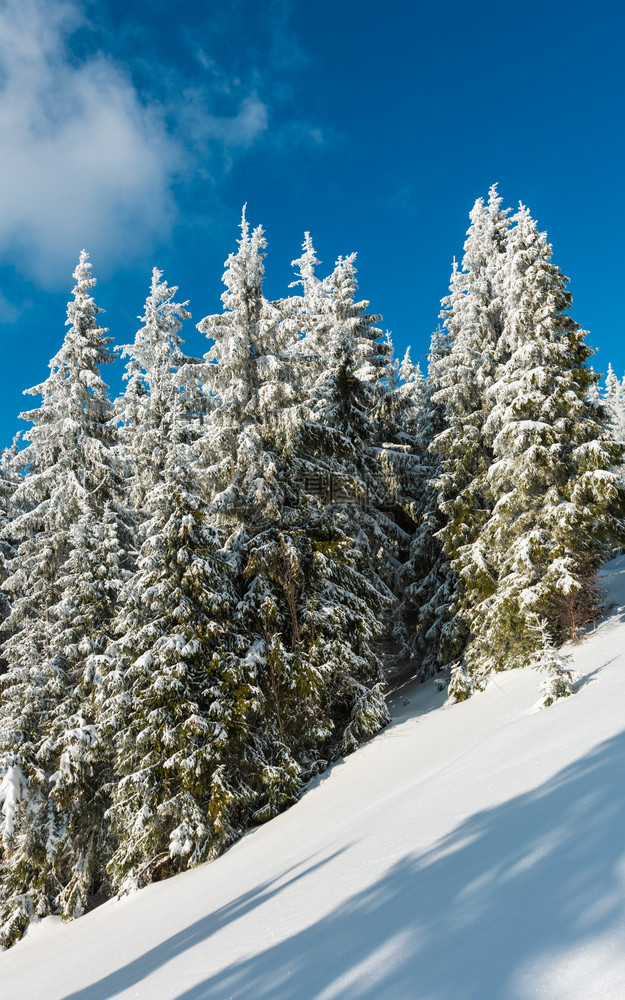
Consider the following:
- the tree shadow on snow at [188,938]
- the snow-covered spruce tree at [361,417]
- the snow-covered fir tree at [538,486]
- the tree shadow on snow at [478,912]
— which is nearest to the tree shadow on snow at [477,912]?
the tree shadow on snow at [478,912]

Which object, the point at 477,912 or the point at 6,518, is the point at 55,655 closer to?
the point at 6,518

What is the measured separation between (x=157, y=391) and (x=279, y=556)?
26.2ft

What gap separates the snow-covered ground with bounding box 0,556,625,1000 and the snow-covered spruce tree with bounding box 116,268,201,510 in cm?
1189

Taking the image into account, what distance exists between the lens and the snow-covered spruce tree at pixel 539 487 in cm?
1362

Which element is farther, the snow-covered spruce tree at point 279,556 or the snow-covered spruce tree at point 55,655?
the snow-covered spruce tree at point 55,655

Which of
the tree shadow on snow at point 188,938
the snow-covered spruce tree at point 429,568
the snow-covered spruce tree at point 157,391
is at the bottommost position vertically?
the tree shadow on snow at point 188,938

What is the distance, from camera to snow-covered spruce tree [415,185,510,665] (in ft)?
61.0

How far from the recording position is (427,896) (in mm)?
3770

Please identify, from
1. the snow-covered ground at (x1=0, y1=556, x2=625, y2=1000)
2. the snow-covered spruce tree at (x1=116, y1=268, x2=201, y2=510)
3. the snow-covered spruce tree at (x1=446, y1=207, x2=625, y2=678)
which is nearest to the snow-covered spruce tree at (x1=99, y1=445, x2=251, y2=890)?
the snow-covered ground at (x1=0, y1=556, x2=625, y2=1000)

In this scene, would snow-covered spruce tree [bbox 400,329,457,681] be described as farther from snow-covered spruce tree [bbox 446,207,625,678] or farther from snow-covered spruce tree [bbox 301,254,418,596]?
snow-covered spruce tree [bbox 446,207,625,678]

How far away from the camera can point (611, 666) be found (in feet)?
32.0

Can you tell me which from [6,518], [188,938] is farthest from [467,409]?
[6,518]

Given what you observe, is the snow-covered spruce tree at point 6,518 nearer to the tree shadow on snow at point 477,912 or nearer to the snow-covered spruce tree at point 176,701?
the snow-covered spruce tree at point 176,701

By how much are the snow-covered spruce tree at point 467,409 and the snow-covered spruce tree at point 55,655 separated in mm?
11719
